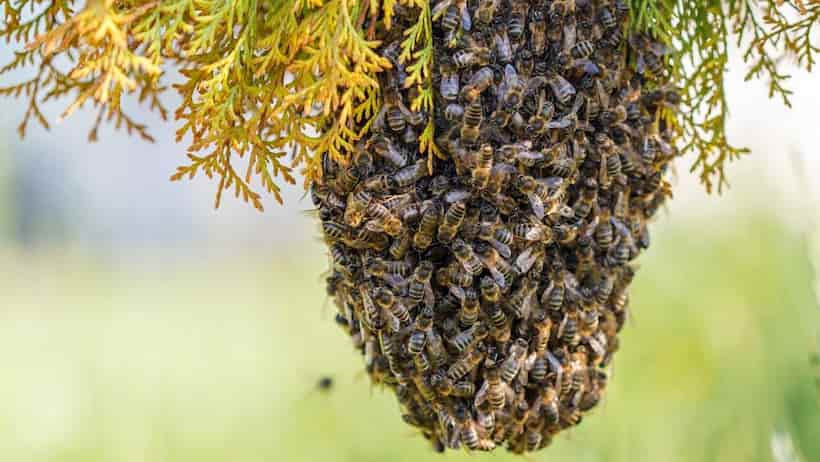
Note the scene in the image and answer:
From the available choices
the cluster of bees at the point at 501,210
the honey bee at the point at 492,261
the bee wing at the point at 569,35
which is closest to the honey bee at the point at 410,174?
the cluster of bees at the point at 501,210

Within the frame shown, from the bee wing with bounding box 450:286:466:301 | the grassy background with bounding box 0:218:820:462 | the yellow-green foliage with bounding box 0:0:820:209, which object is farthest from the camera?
the grassy background with bounding box 0:218:820:462

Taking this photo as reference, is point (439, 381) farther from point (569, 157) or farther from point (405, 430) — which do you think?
point (405, 430)

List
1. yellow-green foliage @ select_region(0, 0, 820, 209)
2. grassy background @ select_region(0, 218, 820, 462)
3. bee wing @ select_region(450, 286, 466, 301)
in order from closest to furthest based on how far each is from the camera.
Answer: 1. yellow-green foliage @ select_region(0, 0, 820, 209)
2. bee wing @ select_region(450, 286, 466, 301)
3. grassy background @ select_region(0, 218, 820, 462)

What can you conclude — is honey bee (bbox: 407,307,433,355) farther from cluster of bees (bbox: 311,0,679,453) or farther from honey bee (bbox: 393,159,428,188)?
honey bee (bbox: 393,159,428,188)

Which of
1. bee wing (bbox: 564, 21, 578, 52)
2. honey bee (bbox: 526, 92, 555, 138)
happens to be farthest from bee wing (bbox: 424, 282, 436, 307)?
bee wing (bbox: 564, 21, 578, 52)

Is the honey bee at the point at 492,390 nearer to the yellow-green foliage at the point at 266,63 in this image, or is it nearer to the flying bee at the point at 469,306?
the flying bee at the point at 469,306

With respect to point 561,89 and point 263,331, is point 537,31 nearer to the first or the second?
point 561,89

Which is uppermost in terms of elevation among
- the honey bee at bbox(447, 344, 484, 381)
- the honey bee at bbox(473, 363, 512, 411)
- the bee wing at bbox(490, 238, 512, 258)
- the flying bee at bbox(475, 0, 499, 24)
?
the flying bee at bbox(475, 0, 499, 24)
